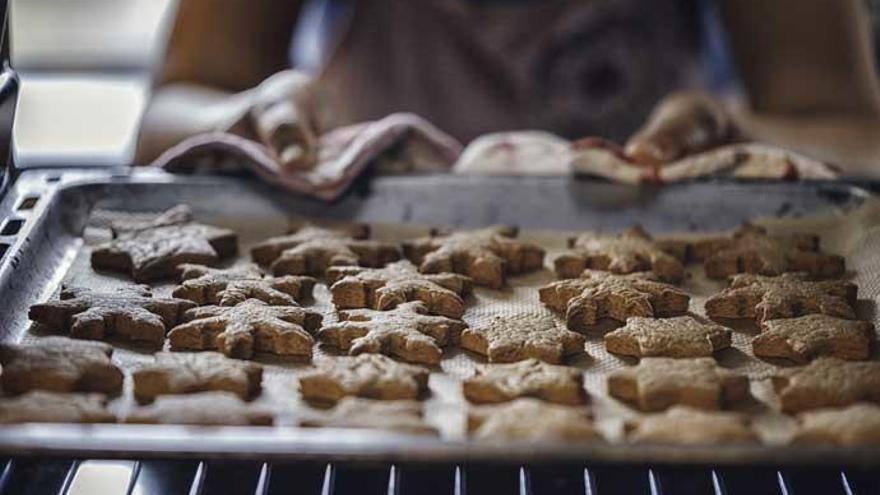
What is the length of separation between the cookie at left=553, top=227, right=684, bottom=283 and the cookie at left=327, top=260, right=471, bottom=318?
0.48ft

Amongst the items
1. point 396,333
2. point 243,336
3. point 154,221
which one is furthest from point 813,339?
point 154,221

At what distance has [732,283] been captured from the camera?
5.03 ft

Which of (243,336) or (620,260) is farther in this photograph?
(620,260)

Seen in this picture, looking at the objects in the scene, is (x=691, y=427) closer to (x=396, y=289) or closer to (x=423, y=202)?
(x=396, y=289)

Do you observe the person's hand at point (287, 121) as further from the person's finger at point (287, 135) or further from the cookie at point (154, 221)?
the cookie at point (154, 221)

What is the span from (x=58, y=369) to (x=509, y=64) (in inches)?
55.8

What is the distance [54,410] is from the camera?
1100 millimetres

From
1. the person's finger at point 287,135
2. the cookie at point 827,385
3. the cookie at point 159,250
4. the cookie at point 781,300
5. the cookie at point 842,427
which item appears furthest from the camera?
the person's finger at point 287,135

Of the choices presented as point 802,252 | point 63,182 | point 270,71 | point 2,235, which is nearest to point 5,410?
point 2,235

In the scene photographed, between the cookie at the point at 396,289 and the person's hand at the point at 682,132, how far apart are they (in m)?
0.45

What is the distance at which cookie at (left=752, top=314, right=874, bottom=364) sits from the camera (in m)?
1.32

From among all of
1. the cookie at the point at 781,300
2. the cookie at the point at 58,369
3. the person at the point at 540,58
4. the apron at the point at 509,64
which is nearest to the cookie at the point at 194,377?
the cookie at the point at 58,369

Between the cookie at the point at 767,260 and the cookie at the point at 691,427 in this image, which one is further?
the cookie at the point at 767,260

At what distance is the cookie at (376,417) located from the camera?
3.54ft
